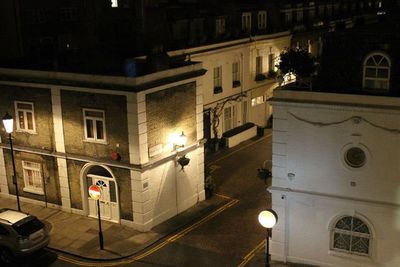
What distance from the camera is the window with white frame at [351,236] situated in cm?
1786

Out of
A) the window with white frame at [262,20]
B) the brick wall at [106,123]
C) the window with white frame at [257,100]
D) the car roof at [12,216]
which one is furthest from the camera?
the window with white frame at [262,20]

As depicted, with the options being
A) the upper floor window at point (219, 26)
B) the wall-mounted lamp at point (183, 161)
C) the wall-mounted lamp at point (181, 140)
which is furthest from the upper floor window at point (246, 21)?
the wall-mounted lamp at point (183, 161)

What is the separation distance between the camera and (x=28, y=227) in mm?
19984

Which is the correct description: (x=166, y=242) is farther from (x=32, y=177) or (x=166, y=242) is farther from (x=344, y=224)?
(x=32, y=177)

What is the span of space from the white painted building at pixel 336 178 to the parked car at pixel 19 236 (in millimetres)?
8963

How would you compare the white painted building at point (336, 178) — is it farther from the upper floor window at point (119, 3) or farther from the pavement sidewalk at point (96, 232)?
the upper floor window at point (119, 3)

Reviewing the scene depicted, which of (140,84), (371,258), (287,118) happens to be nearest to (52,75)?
(140,84)

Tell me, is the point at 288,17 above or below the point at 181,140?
above

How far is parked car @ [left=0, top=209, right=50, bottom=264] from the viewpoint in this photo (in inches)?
770


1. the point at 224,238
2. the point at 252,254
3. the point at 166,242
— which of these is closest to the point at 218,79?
the point at 224,238

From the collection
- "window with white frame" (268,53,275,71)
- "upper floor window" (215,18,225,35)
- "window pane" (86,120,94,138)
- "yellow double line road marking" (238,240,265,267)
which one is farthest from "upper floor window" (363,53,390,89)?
"window with white frame" (268,53,275,71)

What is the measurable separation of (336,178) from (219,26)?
63.6ft

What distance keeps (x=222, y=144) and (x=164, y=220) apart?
12.0 m

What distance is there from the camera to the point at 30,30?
32.7m
